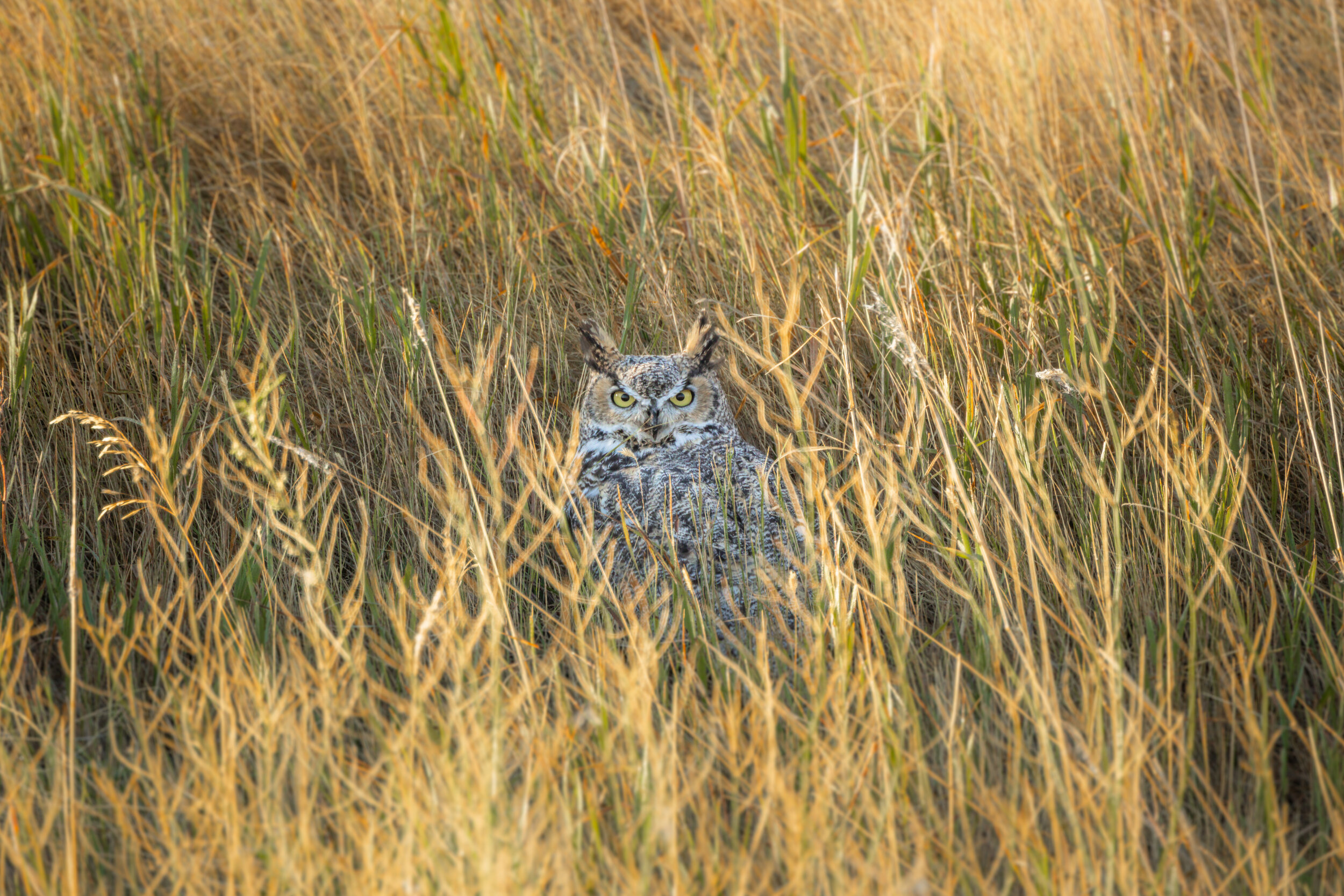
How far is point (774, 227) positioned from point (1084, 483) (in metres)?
1.11

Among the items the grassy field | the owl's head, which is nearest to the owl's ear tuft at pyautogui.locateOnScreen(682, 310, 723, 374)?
the owl's head

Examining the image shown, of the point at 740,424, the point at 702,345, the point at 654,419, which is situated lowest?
the point at 740,424

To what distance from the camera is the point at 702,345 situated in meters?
2.27

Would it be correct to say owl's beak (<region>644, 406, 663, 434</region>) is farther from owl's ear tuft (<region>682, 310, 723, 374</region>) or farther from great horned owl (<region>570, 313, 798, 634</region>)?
owl's ear tuft (<region>682, 310, 723, 374</region>)

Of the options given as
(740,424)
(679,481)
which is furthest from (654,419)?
(740,424)

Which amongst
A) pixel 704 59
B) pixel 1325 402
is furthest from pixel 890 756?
pixel 704 59

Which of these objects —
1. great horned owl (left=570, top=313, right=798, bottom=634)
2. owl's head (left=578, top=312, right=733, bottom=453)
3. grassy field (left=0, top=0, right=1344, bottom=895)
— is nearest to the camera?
grassy field (left=0, top=0, right=1344, bottom=895)

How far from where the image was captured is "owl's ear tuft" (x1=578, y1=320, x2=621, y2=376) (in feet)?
7.41

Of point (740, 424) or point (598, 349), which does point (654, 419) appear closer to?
point (598, 349)

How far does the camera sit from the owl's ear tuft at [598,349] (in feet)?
7.41

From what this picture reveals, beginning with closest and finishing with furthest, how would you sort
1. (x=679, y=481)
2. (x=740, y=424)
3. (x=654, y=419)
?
(x=679, y=481), (x=654, y=419), (x=740, y=424)

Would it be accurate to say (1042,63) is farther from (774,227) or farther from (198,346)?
(198,346)

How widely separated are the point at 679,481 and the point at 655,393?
0.21 m

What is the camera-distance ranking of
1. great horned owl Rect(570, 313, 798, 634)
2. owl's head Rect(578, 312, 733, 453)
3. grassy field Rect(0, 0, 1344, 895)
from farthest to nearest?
1. owl's head Rect(578, 312, 733, 453)
2. great horned owl Rect(570, 313, 798, 634)
3. grassy field Rect(0, 0, 1344, 895)
